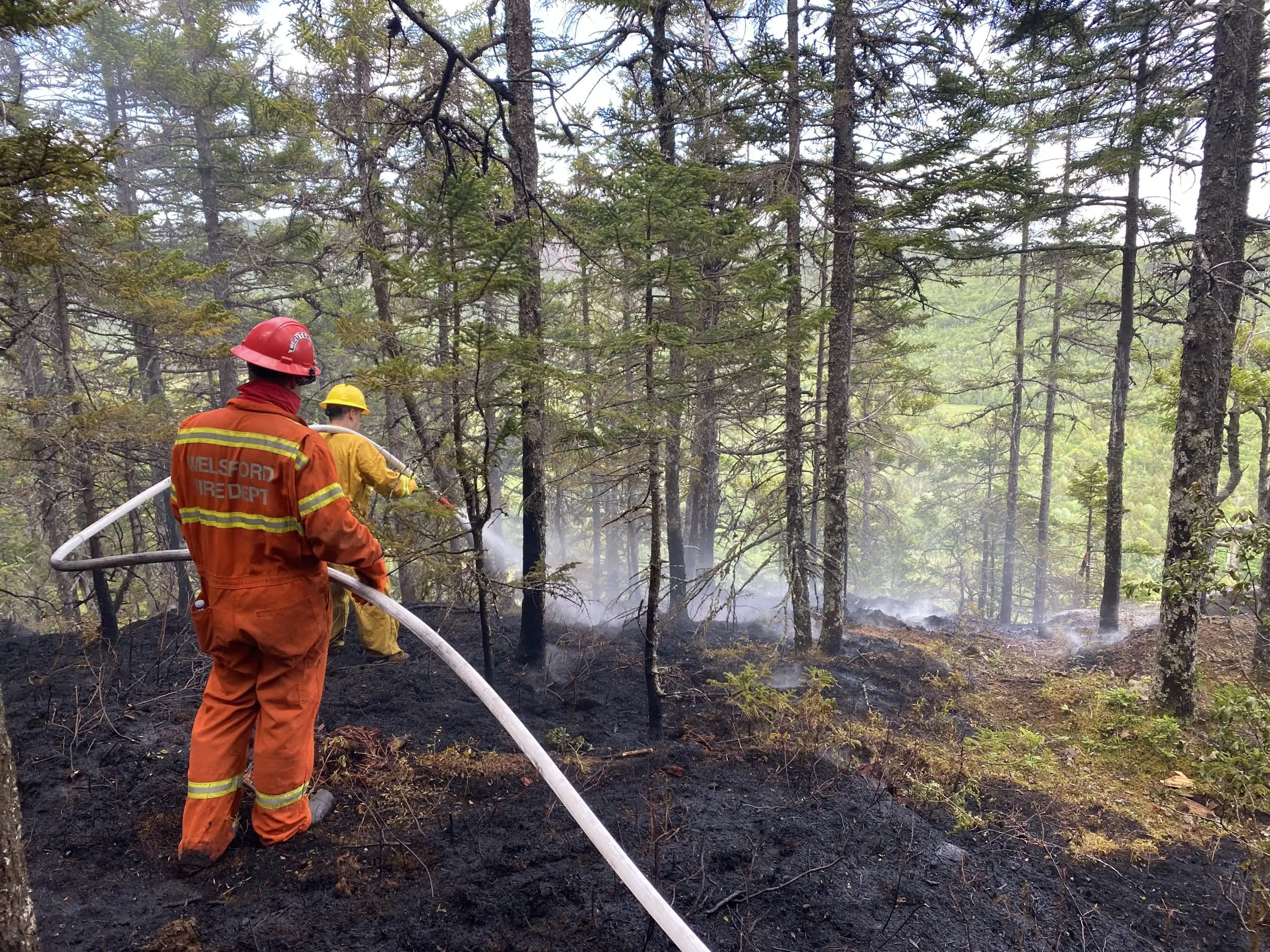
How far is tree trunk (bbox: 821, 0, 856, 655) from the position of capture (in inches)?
341

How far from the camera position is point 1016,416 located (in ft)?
65.1

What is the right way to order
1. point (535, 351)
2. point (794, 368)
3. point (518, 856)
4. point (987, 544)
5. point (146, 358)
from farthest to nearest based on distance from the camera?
point (987, 544)
point (146, 358)
point (794, 368)
point (535, 351)
point (518, 856)

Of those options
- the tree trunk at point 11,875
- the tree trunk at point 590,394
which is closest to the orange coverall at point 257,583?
the tree trunk at point 11,875

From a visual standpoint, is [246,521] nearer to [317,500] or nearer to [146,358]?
[317,500]

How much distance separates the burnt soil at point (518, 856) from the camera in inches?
116

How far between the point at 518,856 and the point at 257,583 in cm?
213

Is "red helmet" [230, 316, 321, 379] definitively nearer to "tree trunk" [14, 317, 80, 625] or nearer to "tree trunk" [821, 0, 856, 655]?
"tree trunk" [14, 317, 80, 625]

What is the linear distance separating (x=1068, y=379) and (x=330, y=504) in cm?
2013

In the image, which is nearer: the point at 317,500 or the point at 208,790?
the point at 317,500

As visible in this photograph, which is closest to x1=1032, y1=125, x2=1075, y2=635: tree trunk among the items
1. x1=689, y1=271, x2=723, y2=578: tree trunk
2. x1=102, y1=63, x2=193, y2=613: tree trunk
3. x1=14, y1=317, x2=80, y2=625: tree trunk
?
x1=689, y1=271, x2=723, y2=578: tree trunk

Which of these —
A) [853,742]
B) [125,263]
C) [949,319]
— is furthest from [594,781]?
[949,319]

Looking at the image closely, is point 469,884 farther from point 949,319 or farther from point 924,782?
point 949,319

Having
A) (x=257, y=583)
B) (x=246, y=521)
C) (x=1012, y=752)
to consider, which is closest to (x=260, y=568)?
(x=257, y=583)

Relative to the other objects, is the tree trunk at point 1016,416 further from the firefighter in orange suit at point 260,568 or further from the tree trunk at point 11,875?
the tree trunk at point 11,875
